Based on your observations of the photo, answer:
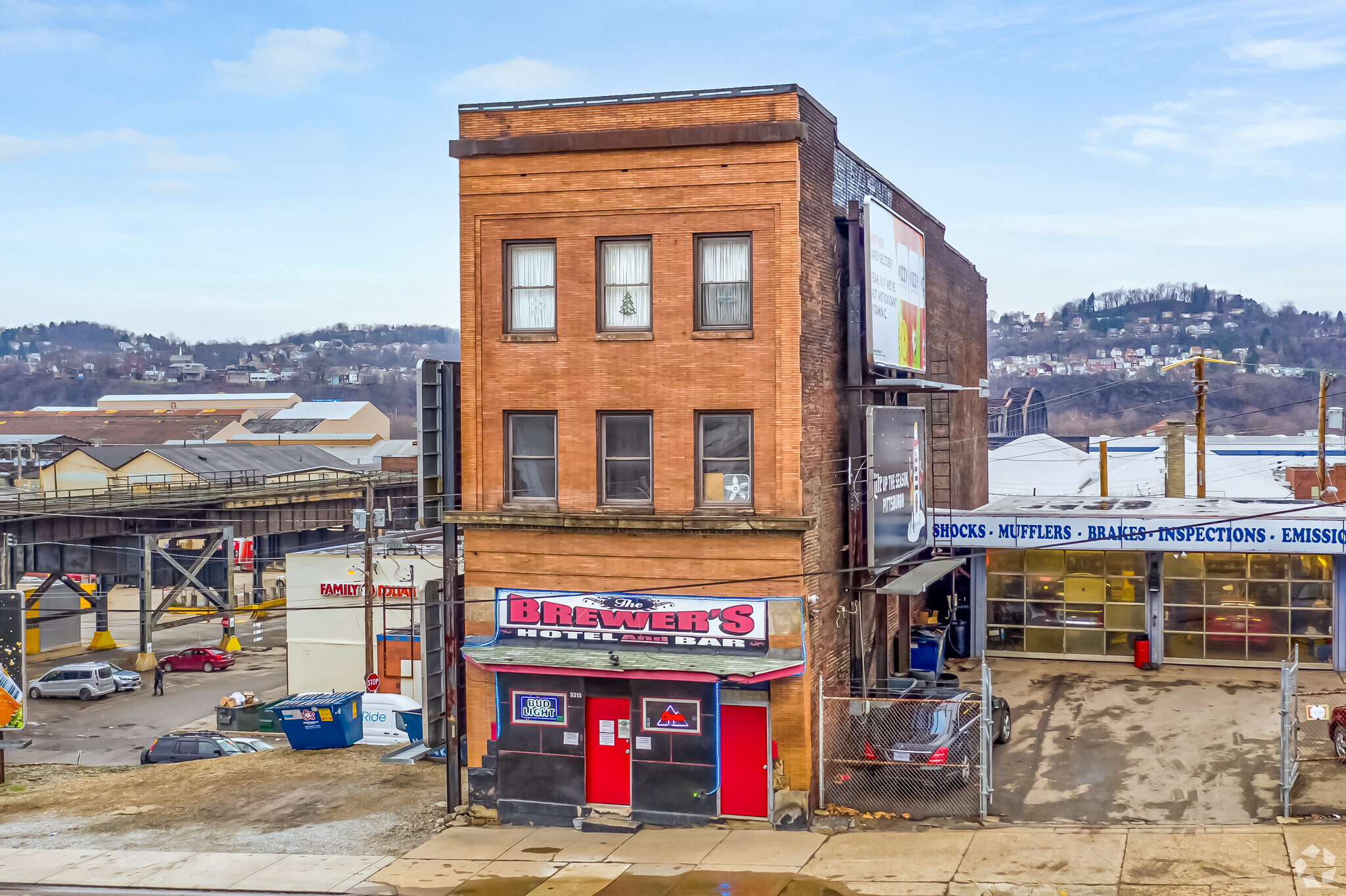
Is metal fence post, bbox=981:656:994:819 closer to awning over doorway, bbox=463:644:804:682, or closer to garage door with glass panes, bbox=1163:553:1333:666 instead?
awning over doorway, bbox=463:644:804:682

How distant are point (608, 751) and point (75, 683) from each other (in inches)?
1414

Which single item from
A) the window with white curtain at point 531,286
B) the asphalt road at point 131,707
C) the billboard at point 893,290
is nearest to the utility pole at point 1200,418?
the billboard at point 893,290

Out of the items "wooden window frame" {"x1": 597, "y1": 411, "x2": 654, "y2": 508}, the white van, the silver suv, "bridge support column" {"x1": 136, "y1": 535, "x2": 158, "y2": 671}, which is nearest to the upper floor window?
"wooden window frame" {"x1": 597, "y1": 411, "x2": 654, "y2": 508}

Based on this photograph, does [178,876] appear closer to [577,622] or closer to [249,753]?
[577,622]

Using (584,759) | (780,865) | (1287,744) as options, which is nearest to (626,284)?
(584,759)

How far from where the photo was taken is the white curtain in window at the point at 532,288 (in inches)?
824

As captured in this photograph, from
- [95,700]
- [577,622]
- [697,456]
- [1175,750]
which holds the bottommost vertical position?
[95,700]

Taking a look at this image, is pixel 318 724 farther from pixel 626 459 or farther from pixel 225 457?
pixel 225 457

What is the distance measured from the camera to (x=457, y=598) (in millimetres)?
21703

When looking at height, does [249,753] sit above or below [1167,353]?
below

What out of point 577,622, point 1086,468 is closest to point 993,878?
point 577,622

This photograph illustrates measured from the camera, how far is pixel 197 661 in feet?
174

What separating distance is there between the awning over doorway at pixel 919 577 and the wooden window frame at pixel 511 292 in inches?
328

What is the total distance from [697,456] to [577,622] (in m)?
3.66
